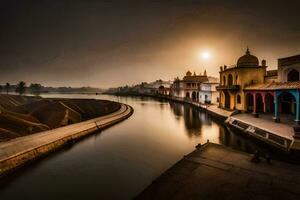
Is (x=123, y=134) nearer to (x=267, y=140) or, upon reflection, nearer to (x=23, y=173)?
(x=23, y=173)

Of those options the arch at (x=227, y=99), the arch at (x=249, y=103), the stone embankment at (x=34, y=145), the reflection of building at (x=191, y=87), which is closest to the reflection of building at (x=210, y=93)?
the arch at (x=227, y=99)

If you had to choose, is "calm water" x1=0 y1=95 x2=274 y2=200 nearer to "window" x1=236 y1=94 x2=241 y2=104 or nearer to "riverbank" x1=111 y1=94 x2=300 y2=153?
"riverbank" x1=111 y1=94 x2=300 y2=153

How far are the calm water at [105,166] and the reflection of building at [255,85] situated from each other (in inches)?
411

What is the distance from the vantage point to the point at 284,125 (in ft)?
67.8

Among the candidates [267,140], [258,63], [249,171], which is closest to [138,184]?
[249,171]

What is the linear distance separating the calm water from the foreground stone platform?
327 cm

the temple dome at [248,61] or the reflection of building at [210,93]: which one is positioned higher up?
the temple dome at [248,61]

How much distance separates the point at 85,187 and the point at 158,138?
13945 millimetres

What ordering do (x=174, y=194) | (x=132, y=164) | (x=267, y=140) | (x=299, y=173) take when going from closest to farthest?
(x=174, y=194) < (x=299, y=173) < (x=132, y=164) < (x=267, y=140)

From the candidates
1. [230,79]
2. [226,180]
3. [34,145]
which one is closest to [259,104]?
[230,79]

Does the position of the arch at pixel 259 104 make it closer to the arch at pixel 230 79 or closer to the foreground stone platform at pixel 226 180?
the arch at pixel 230 79

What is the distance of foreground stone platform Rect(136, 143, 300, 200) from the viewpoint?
28.2 ft

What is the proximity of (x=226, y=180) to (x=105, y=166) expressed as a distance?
1079cm

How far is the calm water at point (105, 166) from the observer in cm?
1224
